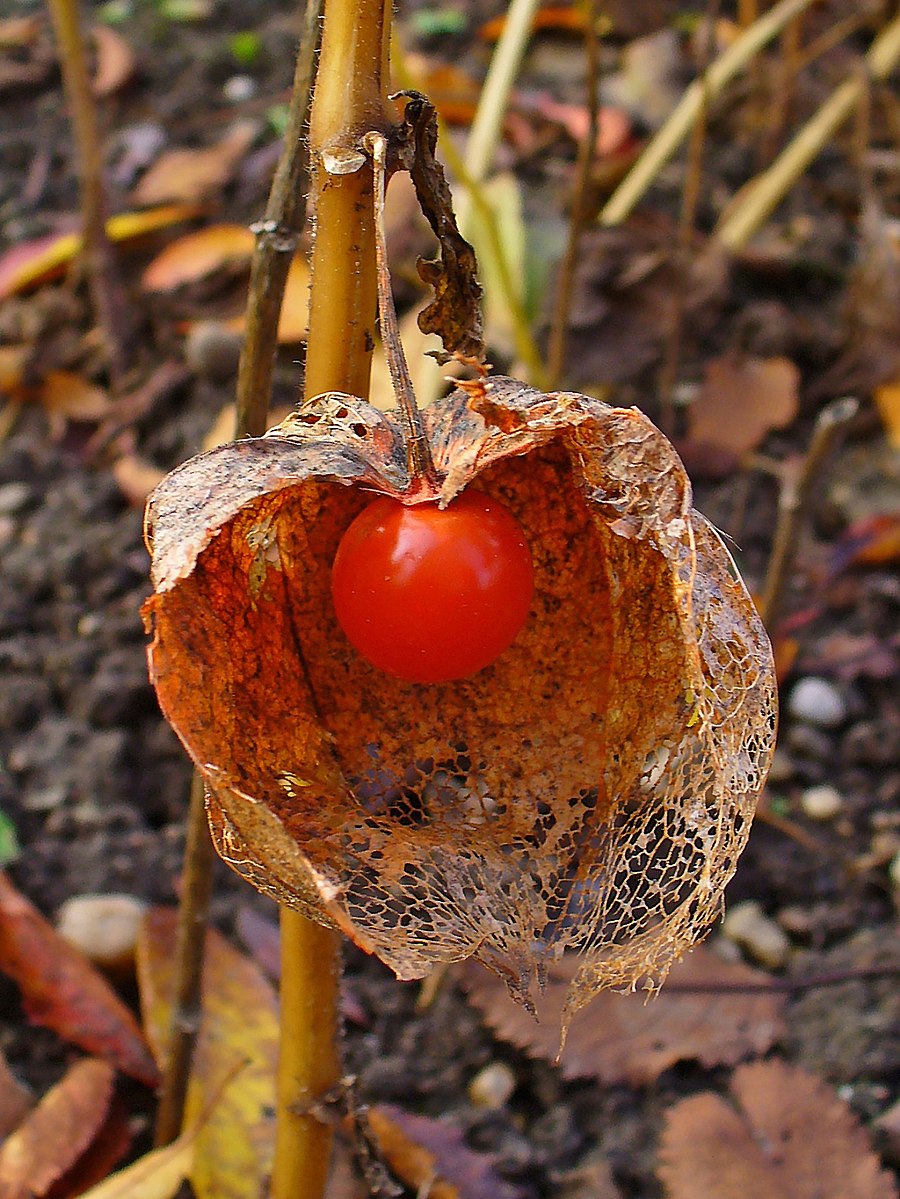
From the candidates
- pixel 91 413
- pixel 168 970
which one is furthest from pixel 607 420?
pixel 91 413

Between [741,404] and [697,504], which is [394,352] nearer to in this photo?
[697,504]

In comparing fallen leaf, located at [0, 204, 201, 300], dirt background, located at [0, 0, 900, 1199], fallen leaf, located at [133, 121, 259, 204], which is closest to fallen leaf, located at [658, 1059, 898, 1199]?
dirt background, located at [0, 0, 900, 1199]

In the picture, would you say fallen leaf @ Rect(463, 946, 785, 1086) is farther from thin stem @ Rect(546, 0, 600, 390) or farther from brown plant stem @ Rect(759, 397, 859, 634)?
thin stem @ Rect(546, 0, 600, 390)

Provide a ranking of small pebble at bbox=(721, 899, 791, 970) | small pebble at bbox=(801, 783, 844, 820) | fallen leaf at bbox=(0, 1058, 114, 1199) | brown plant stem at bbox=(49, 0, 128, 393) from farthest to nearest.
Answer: brown plant stem at bbox=(49, 0, 128, 393) → small pebble at bbox=(801, 783, 844, 820) → small pebble at bbox=(721, 899, 791, 970) → fallen leaf at bbox=(0, 1058, 114, 1199)

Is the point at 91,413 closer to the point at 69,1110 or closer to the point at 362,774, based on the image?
the point at 69,1110

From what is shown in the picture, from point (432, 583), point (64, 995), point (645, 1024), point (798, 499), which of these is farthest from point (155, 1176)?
point (798, 499)

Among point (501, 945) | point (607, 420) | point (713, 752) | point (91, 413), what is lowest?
point (91, 413)
